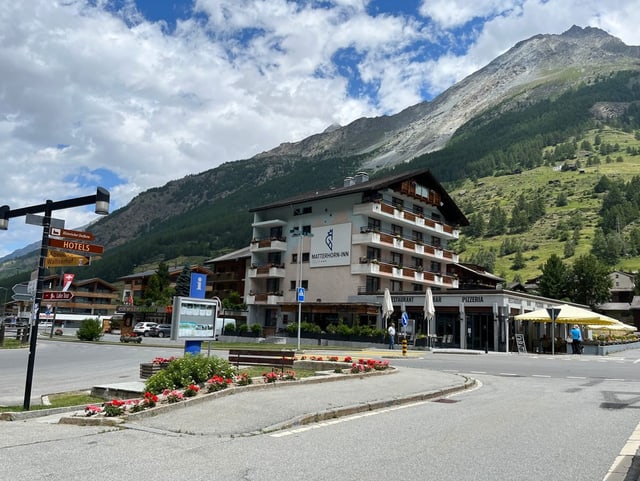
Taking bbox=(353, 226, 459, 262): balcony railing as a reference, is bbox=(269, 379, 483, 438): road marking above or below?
below

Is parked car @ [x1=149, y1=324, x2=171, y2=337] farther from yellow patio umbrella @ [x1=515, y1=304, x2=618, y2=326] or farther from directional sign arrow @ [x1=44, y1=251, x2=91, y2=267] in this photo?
directional sign arrow @ [x1=44, y1=251, x2=91, y2=267]

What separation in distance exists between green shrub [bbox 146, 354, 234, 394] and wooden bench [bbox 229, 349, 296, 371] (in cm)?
452

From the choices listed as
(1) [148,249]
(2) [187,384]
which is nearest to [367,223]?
(2) [187,384]

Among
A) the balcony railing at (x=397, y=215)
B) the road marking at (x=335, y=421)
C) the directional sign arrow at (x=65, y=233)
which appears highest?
the balcony railing at (x=397, y=215)

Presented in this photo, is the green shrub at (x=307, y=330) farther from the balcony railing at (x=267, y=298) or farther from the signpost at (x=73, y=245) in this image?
the signpost at (x=73, y=245)

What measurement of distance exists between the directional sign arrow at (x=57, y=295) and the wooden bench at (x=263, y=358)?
721cm

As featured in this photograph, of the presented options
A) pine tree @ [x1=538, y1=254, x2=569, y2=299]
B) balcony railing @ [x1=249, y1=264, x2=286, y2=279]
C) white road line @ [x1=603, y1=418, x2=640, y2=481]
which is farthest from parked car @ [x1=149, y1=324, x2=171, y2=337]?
pine tree @ [x1=538, y1=254, x2=569, y2=299]

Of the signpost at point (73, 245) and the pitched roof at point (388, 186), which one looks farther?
the pitched roof at point (388, 186)

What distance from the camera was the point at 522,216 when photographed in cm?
15050

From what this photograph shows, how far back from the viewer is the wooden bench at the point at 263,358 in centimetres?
1823

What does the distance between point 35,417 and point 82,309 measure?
129m

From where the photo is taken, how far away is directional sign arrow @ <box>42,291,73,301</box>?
39.7 feet

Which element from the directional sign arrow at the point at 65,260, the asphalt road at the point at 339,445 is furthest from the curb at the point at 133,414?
the directional sign arrow at the point at 65,260

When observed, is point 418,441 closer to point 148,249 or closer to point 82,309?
point 82,309
